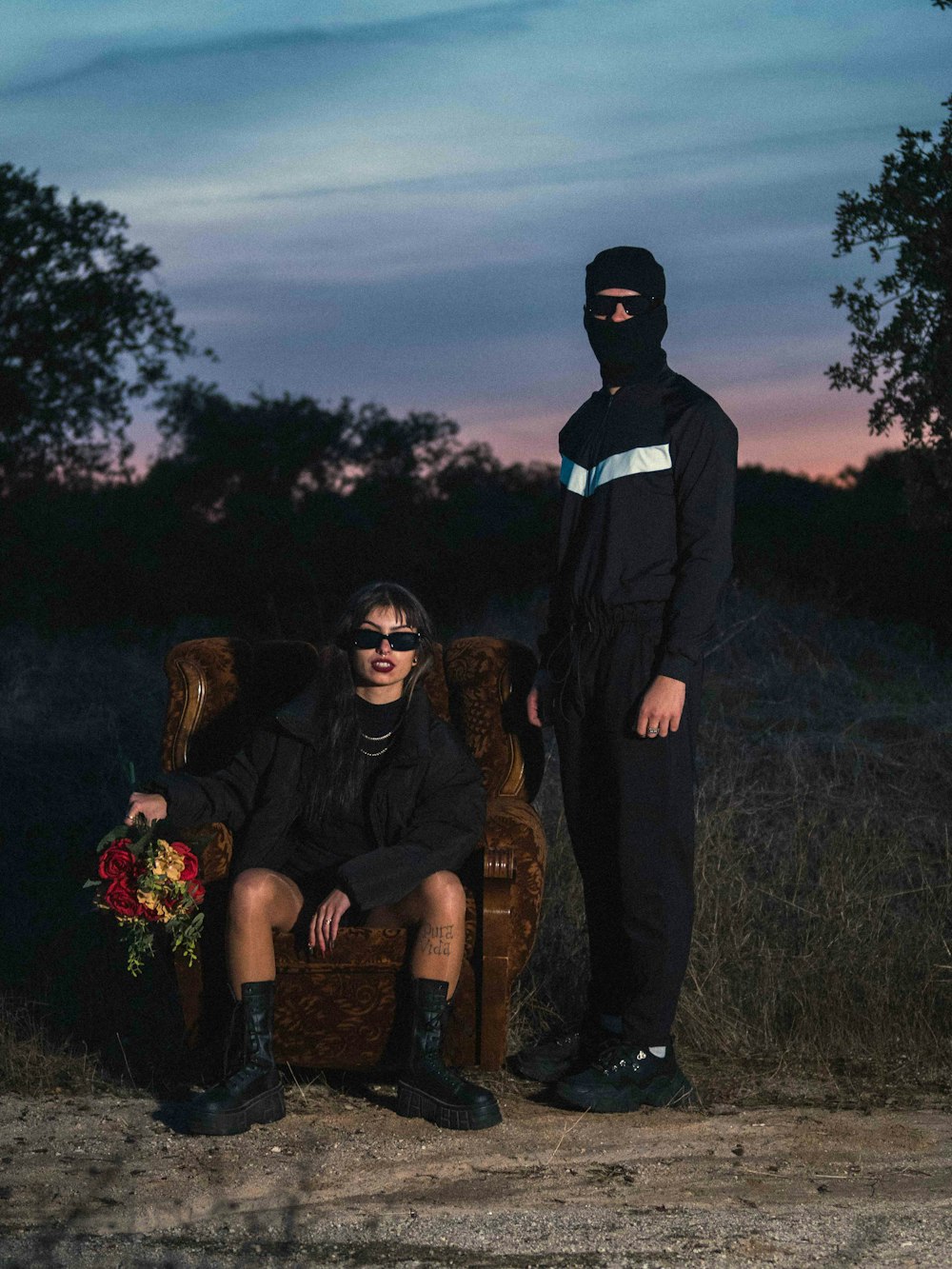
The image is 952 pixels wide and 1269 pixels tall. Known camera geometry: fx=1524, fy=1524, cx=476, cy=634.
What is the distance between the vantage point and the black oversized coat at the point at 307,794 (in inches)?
181

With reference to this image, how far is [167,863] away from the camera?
174 inches

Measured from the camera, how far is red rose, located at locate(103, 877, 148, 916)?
14.5 feet

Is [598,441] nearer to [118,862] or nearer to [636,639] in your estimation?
[636,639]

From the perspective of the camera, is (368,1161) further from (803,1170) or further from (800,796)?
(800,796)

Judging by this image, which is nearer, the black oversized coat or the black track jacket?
the black track jacket

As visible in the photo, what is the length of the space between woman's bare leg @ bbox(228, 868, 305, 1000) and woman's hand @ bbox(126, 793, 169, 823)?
315mm

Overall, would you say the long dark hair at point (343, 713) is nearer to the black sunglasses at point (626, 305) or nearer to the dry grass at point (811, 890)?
the black sunglasses at point (626, 305)

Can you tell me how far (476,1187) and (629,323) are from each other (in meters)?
2.48

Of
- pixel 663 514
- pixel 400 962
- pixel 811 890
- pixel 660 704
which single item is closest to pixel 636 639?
pixel 660 704

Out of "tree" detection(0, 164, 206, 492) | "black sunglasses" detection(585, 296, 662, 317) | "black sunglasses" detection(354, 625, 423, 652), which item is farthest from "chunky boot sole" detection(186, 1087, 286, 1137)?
"tree" detection(0, 164, 206, 492)

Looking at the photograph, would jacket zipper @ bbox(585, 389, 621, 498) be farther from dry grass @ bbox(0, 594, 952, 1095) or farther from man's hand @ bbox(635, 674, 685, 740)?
dry grass @ bbox(0, 594, 952, 1095)

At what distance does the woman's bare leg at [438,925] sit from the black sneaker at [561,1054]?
0.53m

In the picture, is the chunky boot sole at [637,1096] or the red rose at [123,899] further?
the chunky boot sole at [637,1096]

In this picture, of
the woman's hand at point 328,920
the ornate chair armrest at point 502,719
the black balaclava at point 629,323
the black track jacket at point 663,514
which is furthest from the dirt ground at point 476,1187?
the black balaclava at point 629,323
